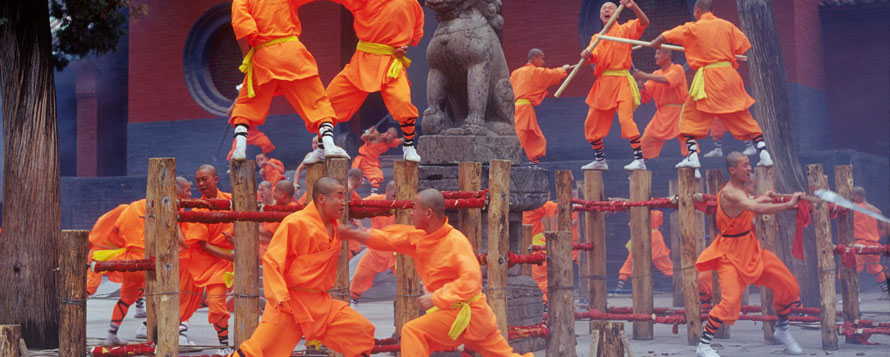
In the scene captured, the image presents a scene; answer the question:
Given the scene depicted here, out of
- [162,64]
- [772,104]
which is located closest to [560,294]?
[772,104]

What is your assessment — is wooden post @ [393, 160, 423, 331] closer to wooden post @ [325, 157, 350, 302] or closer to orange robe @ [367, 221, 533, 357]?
wooden post @ [325, 157, 350, 302]

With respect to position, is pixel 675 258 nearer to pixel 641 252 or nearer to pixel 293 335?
pixel 641 252

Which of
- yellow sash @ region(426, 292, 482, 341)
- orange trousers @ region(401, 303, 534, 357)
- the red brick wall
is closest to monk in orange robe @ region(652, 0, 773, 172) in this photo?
orange trousers @ region(401, 303, 534, 357)

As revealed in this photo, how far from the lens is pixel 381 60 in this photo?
736 cm

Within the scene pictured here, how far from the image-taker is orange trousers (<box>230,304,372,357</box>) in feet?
19.1

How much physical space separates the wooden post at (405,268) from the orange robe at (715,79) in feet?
12.6

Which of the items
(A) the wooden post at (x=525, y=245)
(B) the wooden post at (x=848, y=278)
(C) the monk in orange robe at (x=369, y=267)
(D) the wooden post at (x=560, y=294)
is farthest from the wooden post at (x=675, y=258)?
(D) the wooden post at (x=560, y=294)

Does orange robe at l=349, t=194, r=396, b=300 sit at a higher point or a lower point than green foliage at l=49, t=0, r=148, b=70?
lower

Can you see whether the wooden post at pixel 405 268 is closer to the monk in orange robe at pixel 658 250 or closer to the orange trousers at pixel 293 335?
the orange trousers at pixel 293 335

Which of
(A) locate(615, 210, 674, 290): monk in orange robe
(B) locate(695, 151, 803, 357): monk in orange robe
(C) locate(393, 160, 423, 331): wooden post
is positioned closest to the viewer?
(C) locate(393, 160, 423, 331): wooden post

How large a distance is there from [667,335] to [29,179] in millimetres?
6147

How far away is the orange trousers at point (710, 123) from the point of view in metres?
9.57

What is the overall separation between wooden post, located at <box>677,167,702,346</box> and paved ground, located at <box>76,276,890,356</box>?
0.22 metres

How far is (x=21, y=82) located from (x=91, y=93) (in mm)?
10790
